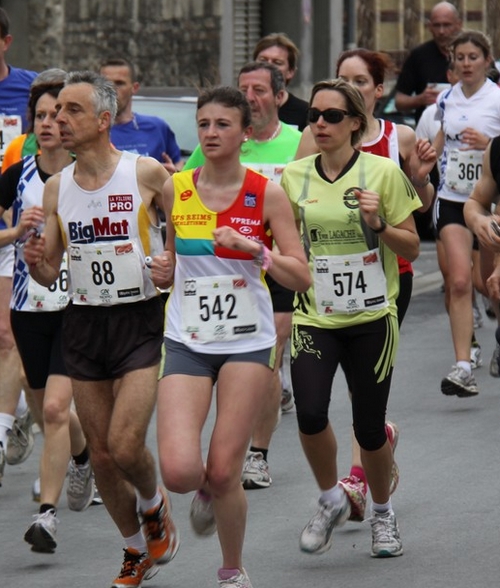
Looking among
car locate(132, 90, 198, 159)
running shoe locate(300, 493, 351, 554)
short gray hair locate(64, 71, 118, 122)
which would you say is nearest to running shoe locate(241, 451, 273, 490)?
running shoe locate(300, 493, 351, 554)

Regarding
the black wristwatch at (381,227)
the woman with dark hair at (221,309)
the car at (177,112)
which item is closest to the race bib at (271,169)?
the black wristwatch at (381,227)

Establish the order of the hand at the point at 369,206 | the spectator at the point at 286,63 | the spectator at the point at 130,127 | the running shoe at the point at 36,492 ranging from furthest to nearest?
the spectator at the point at 286,63 → the spectator at the point at 130,127 → the running shoe at the point at 36,492 → the hand at the point at 369,206

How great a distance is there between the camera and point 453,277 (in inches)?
437

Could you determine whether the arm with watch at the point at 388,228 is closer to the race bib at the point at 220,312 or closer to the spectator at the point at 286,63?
the race bib at the point at 220,312

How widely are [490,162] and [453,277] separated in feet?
10.4

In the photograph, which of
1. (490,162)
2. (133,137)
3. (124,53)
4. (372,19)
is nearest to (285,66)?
(133,137)

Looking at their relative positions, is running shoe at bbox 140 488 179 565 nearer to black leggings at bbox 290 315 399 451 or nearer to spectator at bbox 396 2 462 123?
black leggings at bbox 290 315 399 451

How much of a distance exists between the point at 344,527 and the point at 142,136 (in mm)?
3121

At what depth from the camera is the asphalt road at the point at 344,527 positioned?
23.4 feet

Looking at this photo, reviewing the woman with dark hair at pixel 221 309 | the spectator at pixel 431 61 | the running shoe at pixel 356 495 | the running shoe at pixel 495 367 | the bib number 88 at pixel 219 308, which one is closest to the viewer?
the woman with dark hair at pixel 221 309

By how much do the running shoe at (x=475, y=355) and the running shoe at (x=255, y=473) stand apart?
11.1 feet

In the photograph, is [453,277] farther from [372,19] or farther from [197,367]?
[372,19]

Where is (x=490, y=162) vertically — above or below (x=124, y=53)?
above

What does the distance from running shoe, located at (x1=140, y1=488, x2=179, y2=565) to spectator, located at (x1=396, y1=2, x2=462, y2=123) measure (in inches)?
309
